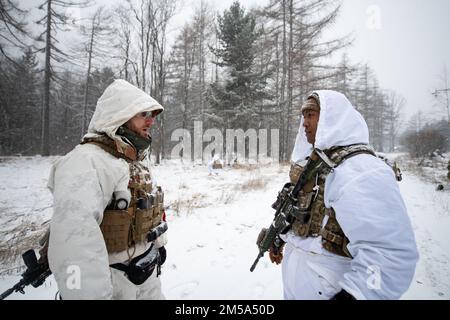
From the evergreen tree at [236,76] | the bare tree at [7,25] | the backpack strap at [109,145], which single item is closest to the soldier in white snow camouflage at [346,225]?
the backpack strap at [109,145]

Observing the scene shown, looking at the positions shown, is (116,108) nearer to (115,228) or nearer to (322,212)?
(115,228)

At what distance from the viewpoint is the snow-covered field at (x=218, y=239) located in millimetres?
2990

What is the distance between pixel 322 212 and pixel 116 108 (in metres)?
1.82

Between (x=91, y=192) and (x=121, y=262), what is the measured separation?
646 millimetres

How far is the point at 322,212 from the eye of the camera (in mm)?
1616

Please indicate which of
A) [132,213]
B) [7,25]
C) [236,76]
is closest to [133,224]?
[132,213]

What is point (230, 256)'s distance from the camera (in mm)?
3916

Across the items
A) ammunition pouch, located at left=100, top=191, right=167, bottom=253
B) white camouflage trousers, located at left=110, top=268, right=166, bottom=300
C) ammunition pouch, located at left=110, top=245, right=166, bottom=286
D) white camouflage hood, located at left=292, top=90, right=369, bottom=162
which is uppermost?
white camouflage hood, located at left=292, top=90, right=369, bottom=162

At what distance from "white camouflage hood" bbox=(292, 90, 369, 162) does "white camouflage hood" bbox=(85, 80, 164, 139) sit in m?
1.44

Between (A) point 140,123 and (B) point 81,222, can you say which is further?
(A) point 140,123

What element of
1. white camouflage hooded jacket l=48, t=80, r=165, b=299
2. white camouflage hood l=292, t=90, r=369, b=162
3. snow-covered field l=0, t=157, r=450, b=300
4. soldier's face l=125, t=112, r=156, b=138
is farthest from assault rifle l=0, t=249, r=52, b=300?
white camouflage hood l=292, t=90, r=369, b=162

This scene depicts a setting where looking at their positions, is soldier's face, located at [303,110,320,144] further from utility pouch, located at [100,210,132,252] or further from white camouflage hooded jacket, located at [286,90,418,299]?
utility pouch, located at [100,210,132,252]

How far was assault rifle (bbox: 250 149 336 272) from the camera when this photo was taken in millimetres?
1696

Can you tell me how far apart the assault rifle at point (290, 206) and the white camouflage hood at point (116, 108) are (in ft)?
4.74
